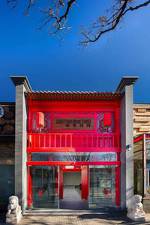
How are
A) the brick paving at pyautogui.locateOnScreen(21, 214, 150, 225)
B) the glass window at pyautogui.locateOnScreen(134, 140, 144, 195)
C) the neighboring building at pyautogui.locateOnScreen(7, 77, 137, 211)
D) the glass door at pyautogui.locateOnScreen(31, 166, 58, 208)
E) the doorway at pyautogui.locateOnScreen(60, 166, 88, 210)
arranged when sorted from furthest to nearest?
the doorway at pyautogui.locateOnScreen(60, 166, 88, 210)
the glass window at pyautogui.locateOnScreen(134, 140, 144, 195)
the glass door at pyautogui.locateOnScreen(31, 166, 58, 208)
the neighboring building at pyautogui.locateOnScreen(7, 77, 137, 211)
the brick paving at pyautogui.locateOnScreen(21, 214, 150, 225)

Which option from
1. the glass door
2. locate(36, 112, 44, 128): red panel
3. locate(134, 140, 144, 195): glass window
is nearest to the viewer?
the glass door

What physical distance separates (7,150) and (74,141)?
2.98 metres

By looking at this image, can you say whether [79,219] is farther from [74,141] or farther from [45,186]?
[74,141]

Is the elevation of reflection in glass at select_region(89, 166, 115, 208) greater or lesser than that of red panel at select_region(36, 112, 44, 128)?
lesser

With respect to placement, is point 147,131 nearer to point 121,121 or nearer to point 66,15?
point 121,121

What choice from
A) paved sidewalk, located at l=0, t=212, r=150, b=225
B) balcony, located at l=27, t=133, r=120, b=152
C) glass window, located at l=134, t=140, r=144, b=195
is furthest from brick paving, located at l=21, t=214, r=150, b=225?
balcony, located at l=27, t=133, r=120, b=152

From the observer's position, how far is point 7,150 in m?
16.5

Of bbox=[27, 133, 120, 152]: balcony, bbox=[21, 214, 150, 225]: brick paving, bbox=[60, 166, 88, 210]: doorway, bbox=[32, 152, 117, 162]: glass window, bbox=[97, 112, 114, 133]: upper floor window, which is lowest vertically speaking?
bbox=[21, 214, 150, 225]: brick paving

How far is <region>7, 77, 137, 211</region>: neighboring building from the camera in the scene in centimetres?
1589

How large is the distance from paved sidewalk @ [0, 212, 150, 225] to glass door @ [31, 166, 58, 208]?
1.00 m

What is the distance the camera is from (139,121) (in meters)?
16.9

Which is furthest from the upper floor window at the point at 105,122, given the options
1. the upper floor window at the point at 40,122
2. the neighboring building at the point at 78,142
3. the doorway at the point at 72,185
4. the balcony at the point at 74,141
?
the doorway at the point at 72,185

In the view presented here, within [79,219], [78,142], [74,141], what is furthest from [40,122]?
[79,219]

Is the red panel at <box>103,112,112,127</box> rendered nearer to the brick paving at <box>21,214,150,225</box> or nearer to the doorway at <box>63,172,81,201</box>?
the doorway at <box>63,172,81,201</box>
